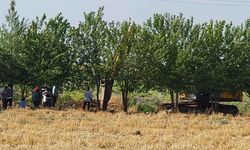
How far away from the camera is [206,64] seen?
3356cm

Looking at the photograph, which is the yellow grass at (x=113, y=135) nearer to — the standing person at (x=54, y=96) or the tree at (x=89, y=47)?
the standing person at (x=54, y=96)

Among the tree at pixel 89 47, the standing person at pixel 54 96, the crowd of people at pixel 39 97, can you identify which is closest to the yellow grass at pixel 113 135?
the crowd of people at pixel 39 97

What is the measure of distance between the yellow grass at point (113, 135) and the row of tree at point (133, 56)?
10.2 m

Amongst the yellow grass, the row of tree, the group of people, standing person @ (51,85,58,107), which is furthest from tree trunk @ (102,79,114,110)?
the yellow grass

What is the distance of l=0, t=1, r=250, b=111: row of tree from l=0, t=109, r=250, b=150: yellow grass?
10.2 m

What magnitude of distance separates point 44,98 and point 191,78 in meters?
9.18

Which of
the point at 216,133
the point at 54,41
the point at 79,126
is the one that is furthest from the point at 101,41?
the point at 216,133

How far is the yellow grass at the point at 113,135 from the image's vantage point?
1433 centimetres

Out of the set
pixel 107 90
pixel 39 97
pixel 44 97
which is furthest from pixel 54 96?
pixel 107 90

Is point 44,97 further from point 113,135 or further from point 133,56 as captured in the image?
point 113,135

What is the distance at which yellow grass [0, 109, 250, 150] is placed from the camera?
1433 centimetres

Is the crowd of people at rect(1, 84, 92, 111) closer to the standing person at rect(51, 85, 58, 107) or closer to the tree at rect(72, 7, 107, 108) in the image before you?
the standing person at rect(51, 85, 58, 107)

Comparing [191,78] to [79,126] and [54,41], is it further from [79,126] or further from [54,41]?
[79,126]

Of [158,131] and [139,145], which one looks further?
[158,131]
